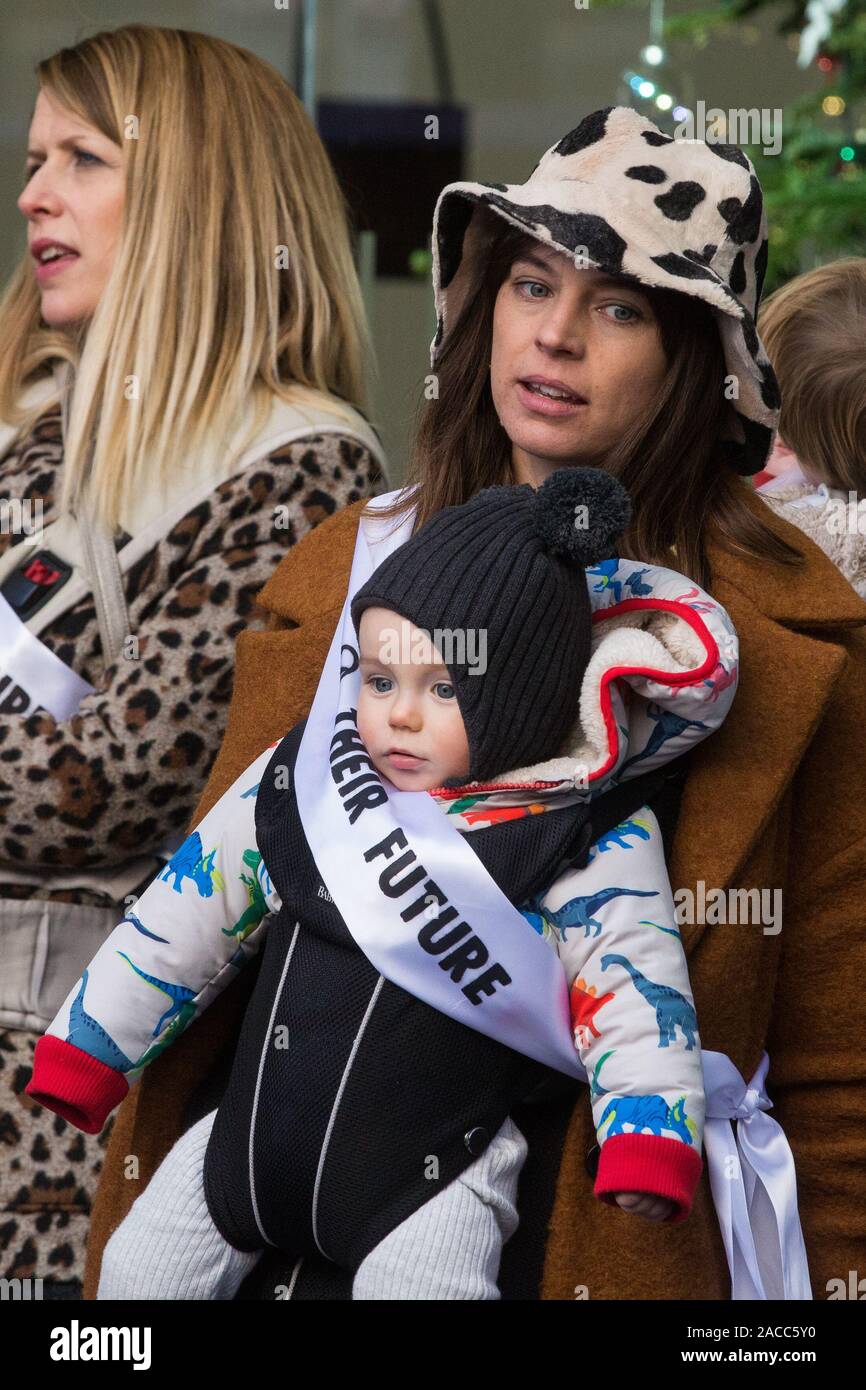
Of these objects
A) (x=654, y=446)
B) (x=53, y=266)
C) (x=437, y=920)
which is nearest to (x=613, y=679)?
(x=437, y=920)

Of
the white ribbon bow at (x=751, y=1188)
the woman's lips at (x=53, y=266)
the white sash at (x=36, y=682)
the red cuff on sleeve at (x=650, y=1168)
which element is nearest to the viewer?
the red cuff on sleeve at (x=650, y=1168)

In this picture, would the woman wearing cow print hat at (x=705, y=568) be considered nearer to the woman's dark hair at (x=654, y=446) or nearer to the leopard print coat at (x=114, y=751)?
the woman's dark hair at (x=654, y=446)

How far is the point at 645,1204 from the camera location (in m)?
1.85

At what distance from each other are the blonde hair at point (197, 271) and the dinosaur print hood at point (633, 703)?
1010mm

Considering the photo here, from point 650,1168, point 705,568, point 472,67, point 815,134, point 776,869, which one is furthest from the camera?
point 472,67

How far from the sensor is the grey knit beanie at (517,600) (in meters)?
1.99

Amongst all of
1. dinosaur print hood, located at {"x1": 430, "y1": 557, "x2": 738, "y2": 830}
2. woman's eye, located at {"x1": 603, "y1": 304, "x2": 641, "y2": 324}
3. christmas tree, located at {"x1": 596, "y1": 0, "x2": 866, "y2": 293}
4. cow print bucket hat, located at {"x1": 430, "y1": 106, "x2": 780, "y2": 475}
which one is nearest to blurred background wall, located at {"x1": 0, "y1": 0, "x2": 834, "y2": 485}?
christmas tree, located at {"x1": 596, "y1": 0, "x2": 866, "y2": 293}

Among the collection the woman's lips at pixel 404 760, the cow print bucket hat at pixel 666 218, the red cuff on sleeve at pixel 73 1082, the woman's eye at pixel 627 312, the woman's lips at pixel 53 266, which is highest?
the cow print bucket hat at pixel 666 218

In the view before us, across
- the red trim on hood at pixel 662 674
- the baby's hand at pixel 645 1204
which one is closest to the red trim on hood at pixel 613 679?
the red trim on hood at pixel 662 674

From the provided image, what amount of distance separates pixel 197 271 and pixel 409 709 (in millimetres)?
1268

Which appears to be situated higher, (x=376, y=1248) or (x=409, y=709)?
(x=409, y=709)

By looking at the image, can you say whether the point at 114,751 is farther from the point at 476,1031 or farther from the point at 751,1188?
the point at 751,1188
